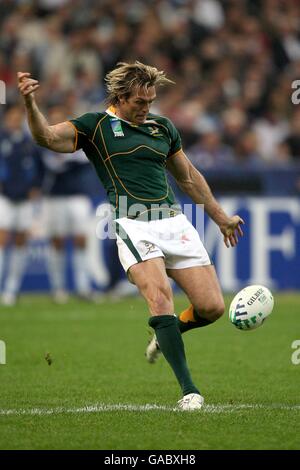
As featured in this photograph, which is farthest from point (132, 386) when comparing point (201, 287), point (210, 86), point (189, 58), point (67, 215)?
point (189, 58)

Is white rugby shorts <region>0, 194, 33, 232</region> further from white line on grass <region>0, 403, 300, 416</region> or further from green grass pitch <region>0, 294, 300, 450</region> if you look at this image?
white line on grass <region>0, 403, 300, 416</region>

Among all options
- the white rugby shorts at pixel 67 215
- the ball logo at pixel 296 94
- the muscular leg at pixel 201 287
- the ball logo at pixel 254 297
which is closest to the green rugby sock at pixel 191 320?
the muscular leg at pixel 201 287

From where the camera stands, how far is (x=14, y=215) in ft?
46.9

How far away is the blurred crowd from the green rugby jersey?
874 centimetres

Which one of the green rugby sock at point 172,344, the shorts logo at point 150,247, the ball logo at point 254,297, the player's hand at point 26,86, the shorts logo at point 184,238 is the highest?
the player's hand at point 26,86

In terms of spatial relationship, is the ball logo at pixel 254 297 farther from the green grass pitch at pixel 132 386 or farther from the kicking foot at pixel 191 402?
the kicking foot at pixel 191 402

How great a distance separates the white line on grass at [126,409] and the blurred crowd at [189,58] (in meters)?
9.28

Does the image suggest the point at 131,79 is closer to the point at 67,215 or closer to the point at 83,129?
the point at 83,129

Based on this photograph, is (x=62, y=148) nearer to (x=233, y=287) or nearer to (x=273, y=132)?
(x=233, y=287)

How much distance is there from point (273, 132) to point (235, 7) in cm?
329

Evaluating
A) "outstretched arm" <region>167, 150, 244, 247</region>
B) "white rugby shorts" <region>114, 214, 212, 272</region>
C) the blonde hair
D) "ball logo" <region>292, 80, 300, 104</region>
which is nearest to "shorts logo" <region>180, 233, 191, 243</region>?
"white rugby shorts" <region>114, 214, 212, 272</region>

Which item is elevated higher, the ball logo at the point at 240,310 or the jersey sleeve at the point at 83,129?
the jersey sleeve at the point at 83,129

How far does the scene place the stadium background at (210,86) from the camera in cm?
1429
